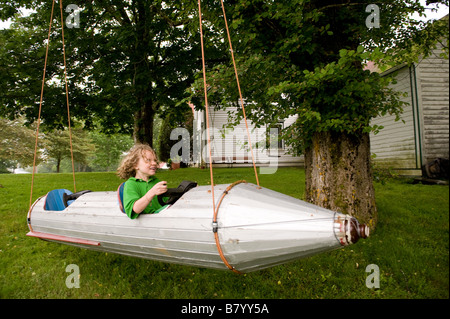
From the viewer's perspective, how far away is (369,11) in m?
4.22

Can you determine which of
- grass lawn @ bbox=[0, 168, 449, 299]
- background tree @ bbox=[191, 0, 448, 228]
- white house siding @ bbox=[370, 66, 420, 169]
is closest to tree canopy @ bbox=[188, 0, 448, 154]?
background tree @ bbox=[191, 0, 448, 228]

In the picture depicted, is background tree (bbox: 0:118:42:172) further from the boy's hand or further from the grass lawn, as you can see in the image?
the boy's hand

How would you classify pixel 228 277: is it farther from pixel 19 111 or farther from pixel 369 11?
pixel 19 111

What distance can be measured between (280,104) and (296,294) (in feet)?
8.90

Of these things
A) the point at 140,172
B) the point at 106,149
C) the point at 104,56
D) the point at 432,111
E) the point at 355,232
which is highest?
the point at 104,56

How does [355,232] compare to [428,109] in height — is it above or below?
below

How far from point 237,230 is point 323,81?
2.73 meters

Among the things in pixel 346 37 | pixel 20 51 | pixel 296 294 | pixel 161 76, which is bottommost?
pixel 296 294

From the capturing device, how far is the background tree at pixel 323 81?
378 centimetres

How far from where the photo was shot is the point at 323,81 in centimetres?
375

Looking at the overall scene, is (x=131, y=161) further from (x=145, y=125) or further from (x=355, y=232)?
(x=145, y=125)

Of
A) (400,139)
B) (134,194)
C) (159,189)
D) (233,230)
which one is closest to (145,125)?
(134,194)

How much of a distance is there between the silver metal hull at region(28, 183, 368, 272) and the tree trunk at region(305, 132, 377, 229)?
2.53 metres
